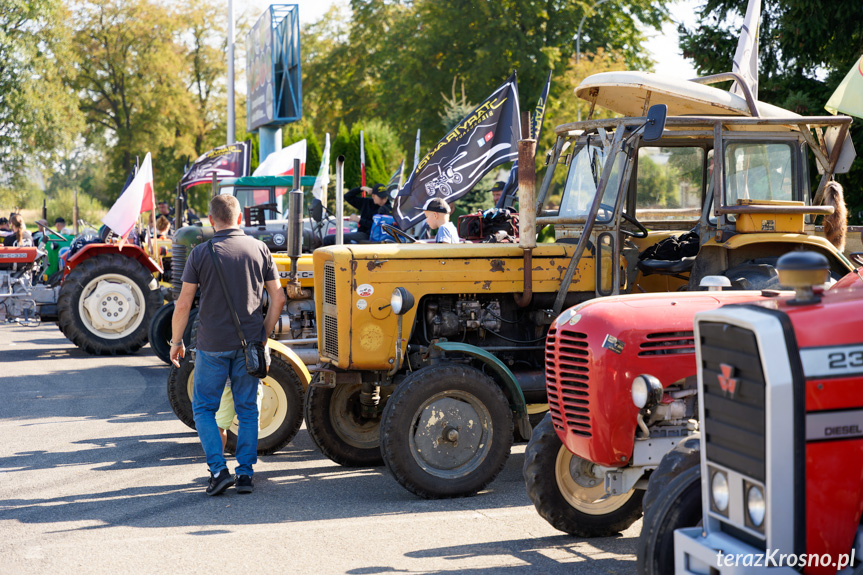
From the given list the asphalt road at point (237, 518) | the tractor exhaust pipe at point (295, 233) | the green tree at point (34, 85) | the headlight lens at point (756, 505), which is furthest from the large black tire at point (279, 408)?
the green tree at point (34, 85)

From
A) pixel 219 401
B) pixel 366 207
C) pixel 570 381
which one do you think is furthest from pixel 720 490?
pixel 366 207

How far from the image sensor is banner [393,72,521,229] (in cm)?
1105

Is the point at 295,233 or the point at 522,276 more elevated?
the point at 295,233

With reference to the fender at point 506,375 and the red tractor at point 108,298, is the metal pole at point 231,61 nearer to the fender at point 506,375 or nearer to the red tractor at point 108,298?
the red tractor at point 108,298

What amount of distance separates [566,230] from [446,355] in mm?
1410

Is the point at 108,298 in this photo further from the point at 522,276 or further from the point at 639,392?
the point at 639,392

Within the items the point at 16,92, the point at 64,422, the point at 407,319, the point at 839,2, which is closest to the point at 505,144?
the point at 407,319

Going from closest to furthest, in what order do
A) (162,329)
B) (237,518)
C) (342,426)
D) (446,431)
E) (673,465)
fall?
(673,465)
(237,518)
(446,431)
(342,426)
(162,329)

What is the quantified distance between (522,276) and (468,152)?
4.23 meters

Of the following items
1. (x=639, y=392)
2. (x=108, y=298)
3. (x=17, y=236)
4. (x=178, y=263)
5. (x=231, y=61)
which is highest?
(x=231, y=61)

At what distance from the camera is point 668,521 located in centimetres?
390

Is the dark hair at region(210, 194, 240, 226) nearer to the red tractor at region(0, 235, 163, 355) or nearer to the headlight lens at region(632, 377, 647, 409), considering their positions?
the headlight lens at region(632, 377, 647, 409)

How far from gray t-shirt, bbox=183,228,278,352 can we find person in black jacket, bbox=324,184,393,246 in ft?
17.1

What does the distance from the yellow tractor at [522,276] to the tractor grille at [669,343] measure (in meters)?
1.72
